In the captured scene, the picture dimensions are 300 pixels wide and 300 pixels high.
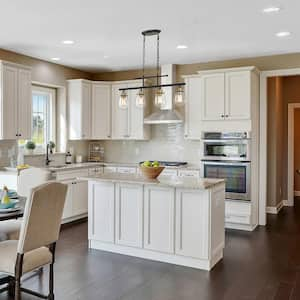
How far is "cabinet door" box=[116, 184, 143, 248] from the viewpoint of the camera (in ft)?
14.1

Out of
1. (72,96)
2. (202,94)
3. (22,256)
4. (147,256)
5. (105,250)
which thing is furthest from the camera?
(72,96)

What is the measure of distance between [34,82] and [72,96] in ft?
2.75

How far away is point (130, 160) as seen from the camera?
732cm

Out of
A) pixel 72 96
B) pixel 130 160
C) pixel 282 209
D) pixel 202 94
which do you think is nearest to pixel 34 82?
pixel 72 96

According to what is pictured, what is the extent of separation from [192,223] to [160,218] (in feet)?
1.27

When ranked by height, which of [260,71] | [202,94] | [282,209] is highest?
[260,71]

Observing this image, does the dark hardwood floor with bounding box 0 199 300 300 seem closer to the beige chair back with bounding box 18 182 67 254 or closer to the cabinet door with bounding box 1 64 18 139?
the beige chair back with bounding box 18 182 67 254

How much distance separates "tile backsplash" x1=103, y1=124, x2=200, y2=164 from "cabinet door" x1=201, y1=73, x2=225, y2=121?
89cm

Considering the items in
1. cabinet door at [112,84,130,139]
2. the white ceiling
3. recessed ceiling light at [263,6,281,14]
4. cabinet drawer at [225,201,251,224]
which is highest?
the white ceiling

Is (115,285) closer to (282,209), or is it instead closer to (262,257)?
(262,257)

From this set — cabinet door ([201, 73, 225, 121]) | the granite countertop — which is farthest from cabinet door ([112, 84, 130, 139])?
the granite countertop

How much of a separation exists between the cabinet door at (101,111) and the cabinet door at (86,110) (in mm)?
89

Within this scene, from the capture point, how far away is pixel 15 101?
5.42m

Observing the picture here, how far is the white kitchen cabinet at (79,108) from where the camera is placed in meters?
6.77
